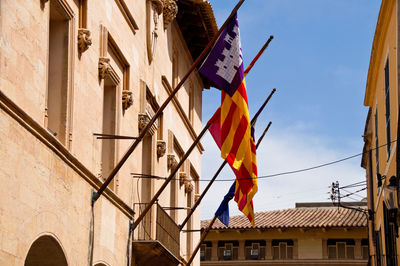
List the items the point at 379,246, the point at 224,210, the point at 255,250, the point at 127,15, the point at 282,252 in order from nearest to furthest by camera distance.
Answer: the point at 127,15 < the point at 224,210 < the point at 379,246 < the point at 282,252 < the point at 255,250

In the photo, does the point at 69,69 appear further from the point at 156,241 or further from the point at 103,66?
the point at 156,241

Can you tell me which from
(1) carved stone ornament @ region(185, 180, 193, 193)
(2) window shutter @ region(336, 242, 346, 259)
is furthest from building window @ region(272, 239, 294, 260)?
(1) carved stone ornament @ region(185, 180, 193, 193)

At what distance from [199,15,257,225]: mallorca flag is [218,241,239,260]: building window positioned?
3901 centimetres

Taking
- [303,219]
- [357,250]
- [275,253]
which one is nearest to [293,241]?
[275,253]

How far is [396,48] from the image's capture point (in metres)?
20.2

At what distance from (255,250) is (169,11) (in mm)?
35475

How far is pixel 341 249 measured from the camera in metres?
58.8

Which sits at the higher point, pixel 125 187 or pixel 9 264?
pixel 125 187

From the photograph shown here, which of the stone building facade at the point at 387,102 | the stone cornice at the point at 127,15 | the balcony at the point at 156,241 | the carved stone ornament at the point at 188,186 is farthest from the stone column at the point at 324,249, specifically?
the stone cornice at the point at 127,15

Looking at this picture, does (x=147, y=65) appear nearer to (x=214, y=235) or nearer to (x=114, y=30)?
(x=114, y=30)

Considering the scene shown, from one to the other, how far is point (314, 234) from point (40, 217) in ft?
153

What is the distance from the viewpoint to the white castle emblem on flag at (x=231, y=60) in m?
18.1

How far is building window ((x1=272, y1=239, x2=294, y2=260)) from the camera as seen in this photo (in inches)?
2350

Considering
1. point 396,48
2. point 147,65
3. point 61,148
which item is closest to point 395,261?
point 396,48
